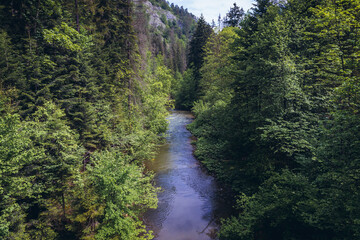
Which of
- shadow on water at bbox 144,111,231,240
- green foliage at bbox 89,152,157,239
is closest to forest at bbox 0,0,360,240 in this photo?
green foliage at bbox 89,152,157,239

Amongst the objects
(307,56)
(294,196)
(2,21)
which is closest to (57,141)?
(2,21)

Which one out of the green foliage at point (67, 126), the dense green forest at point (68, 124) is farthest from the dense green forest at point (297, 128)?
the dense green forest at point (68, 124)

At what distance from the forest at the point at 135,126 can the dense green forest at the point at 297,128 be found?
0.23ft

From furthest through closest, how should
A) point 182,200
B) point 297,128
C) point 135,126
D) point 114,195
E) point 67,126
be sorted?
point 135,126 < point 182,200 < point 297,128 < point 67,126 < point 114,195

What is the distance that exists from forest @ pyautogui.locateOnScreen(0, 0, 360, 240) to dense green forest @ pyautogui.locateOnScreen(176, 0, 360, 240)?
0.07 metres

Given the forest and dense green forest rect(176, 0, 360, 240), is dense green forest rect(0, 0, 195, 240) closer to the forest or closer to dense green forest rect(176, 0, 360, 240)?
the forest

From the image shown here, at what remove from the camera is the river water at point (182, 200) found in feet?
36.5

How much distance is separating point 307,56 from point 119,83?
14.1 metres

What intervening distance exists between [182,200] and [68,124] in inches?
356

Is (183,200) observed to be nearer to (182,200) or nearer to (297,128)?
(182,200)

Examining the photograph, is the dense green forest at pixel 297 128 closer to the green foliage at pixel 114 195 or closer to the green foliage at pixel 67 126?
the green foliage at pixel 114 195

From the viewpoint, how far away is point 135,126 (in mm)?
17016

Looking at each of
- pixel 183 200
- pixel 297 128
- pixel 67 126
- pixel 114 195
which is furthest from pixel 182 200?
pixel 67 126

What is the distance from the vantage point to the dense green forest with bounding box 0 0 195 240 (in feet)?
26.3
